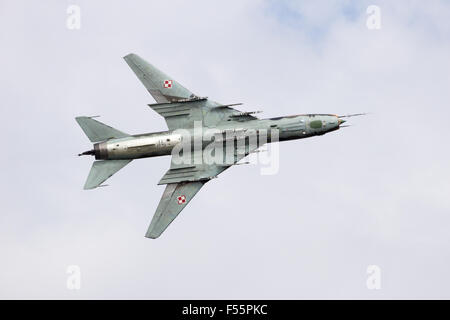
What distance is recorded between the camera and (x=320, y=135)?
51562 mm

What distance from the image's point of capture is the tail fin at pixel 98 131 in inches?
1988

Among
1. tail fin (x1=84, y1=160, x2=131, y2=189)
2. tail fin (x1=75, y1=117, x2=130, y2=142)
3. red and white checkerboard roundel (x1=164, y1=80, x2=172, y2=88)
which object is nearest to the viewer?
tail fin (x1=84, y1=160, x2=131, y2=189)

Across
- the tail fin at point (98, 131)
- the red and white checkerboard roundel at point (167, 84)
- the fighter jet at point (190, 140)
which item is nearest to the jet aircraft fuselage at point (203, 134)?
the fighter jet at point (190, 140)

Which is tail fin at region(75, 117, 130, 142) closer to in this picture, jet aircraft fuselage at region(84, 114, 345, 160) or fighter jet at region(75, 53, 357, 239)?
fighter jet at region(75, 53, 357, 239)

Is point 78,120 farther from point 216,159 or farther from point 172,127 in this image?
point 216,159

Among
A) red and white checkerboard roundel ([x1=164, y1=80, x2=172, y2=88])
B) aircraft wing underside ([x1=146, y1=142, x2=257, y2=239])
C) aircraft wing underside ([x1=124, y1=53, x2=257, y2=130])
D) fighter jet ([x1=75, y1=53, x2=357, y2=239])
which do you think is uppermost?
red and white checkerboard roundel ([x1=164, y1=80, x2=172, y2=88])

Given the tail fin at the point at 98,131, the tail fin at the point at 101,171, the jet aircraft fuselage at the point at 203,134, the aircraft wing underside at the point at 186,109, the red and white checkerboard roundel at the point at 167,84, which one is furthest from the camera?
the red and white checkerboard roundel at the point at 167,84

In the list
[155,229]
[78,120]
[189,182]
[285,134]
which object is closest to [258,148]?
[285,134]

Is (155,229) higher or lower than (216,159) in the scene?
lower

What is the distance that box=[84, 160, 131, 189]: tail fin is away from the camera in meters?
50.2

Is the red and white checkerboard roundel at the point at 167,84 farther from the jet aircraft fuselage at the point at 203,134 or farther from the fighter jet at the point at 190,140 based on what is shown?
the jet aircraft fuselage at the point at 203,134

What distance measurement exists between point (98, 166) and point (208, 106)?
8.65m

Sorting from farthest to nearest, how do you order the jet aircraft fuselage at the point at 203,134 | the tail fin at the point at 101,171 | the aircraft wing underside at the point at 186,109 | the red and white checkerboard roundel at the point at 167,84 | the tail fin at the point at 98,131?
the red and white checkerboard roundel at the point at 167,84 → the aircraft wing underside at the point at 186,109 → the tail fin at the point at 98,131 → the tail fin at the point at 101,171 → the jet aircraft fuselage at the point at 203,134

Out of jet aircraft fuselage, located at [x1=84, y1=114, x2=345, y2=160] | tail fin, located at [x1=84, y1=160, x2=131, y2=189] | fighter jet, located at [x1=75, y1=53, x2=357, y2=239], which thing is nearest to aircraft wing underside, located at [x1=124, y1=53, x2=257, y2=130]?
fighter jet, located at [x1=75, y1=53, x2=357, y2=239]
